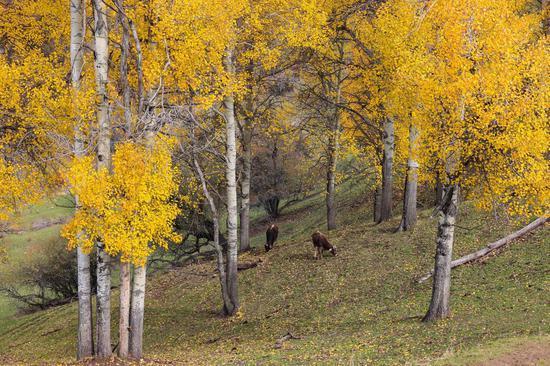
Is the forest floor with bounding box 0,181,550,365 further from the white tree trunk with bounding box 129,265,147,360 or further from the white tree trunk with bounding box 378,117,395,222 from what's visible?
the white tree trunk with bounding box 378,117,395,222

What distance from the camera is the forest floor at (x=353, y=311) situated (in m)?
11.7

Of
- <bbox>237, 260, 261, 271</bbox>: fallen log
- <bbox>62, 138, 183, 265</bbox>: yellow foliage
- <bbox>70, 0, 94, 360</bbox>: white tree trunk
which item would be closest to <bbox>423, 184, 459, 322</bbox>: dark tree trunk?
<bbox>62, 138, 183, 265</bbox>: yellow foliage

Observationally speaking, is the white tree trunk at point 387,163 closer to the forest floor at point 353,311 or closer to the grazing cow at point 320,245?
the forest floor at point 353,311

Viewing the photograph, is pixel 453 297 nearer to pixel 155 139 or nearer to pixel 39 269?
pixel 155 139

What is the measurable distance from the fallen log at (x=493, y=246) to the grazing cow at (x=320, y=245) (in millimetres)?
4682

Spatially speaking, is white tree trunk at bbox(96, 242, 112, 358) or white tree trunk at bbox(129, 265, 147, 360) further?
white tree trunk at bbox(129, 265, 147, 360)

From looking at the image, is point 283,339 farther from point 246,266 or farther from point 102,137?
Answer: point 246,266

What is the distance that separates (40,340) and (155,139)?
11287mm

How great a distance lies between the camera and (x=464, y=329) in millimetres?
12469

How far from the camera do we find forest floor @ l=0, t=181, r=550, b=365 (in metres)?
11.7

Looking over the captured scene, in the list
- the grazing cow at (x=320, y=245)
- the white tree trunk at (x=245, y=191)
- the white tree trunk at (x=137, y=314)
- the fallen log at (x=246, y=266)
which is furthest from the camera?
the white tree trunk at (x=245, y=191)

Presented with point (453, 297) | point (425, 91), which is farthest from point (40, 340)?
point (425, 91)

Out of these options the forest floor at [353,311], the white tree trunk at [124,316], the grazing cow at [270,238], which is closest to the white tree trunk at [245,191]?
the forest floor at [353,311]

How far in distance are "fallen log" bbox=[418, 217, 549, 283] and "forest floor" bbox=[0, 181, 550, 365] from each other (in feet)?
0.73
